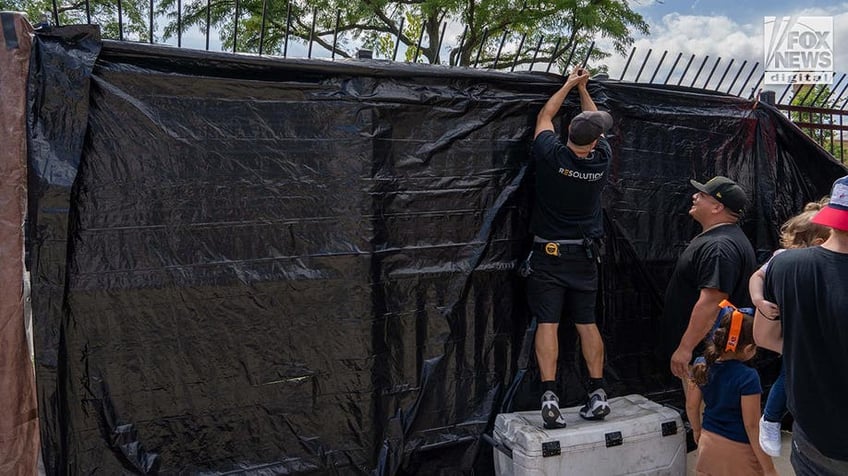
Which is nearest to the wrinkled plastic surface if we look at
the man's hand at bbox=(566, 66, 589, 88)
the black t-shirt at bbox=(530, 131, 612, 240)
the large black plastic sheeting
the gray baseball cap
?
the large black plastic sheeting

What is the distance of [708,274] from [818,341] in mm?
1325

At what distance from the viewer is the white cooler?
284cm

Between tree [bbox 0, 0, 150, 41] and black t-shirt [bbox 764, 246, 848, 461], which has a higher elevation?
tree [bbox 0, 0, 150, 41]

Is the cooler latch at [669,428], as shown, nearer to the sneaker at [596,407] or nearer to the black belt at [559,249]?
the sneaker at [596,407]

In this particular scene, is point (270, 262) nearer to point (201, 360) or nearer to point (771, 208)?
point (201, 360)

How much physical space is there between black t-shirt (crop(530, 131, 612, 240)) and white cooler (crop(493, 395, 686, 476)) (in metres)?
0.98

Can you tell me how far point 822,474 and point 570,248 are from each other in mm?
1578

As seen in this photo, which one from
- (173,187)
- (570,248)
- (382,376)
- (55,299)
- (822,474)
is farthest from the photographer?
(570,248)

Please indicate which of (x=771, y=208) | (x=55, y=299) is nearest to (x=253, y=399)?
→ (x=55, y=299)

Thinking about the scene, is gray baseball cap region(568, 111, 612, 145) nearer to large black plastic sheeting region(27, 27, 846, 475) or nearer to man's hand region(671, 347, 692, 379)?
large black plastic sheeting region(27, 27, 846, 475)

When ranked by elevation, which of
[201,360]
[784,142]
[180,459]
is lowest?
[180,459]

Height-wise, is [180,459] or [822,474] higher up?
[822,474]

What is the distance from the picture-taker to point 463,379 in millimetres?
3275

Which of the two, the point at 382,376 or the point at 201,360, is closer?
the point at 201,360
